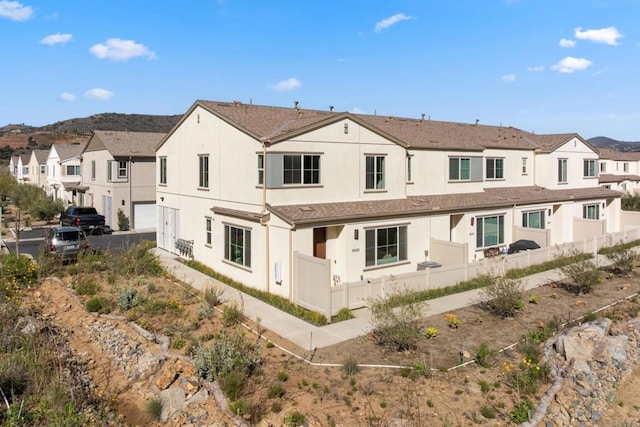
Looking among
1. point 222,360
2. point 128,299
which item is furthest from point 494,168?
point 222,360

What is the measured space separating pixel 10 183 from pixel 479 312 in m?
57.6

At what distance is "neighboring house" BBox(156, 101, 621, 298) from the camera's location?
1800 centimetres

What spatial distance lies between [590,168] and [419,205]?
1907 cm

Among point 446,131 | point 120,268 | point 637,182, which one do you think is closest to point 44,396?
point 120,268

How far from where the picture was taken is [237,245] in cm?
1984

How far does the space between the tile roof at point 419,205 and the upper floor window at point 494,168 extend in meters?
0.87

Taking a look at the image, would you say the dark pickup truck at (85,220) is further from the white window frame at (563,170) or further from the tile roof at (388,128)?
the white window frame at (563,170)

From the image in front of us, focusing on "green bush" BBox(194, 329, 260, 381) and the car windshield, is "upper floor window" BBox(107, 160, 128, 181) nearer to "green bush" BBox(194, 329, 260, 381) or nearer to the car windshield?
the car windshield

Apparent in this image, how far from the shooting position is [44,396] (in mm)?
9719

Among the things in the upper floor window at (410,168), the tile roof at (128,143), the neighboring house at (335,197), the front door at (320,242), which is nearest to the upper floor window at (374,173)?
the neighboring house at (335,197)

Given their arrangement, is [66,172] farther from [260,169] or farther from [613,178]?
[613,178]

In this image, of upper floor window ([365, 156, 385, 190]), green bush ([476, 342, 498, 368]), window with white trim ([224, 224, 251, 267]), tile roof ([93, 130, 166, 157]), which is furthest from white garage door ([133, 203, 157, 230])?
green bush ([476, 342, 498, 368])

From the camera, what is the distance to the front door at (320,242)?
Answer: 60.3ft

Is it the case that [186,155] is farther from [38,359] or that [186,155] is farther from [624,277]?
[624,277]
